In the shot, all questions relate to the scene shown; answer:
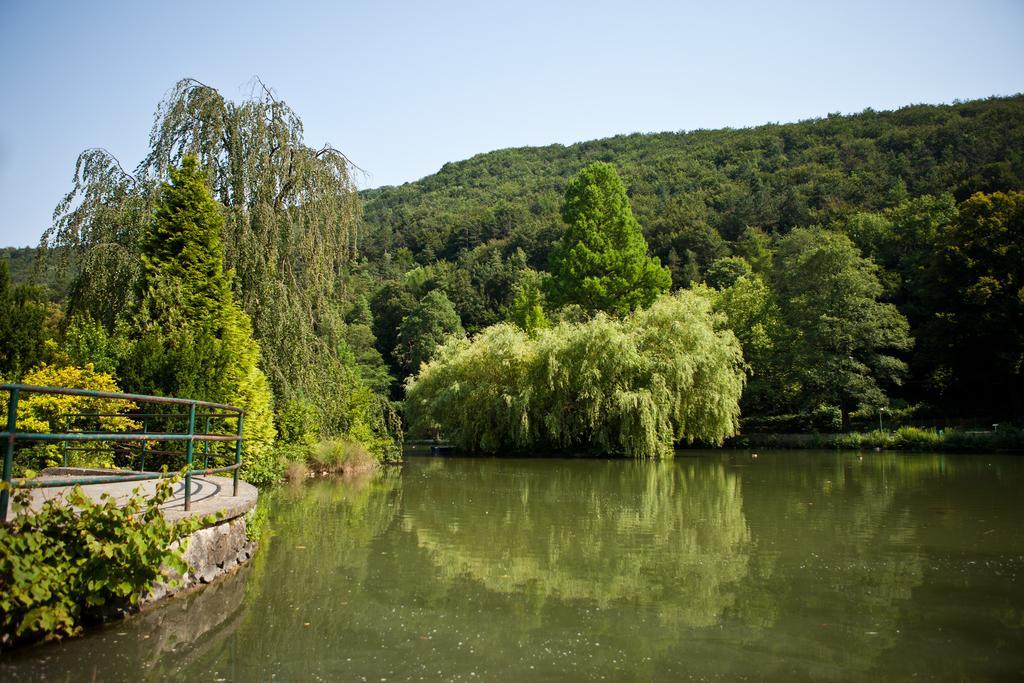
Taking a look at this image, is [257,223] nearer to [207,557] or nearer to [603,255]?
[207,557]

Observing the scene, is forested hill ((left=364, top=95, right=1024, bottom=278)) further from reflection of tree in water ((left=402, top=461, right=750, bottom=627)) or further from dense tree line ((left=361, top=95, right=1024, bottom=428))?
reflection of tree in water ((left=402, top=461, right=750, bottom=627))

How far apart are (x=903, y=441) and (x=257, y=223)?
2560 centimetres

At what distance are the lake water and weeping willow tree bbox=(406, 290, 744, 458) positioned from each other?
1421cm

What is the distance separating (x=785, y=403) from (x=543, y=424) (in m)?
18.3

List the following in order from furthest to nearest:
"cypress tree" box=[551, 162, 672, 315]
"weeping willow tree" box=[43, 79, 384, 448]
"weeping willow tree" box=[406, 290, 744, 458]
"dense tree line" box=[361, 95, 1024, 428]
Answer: "cypress tree" box=[551, 162, 672, 315] < "dense tree line" box=[361, 95, 1024, 428] < "weeping willow tree" box=[406, 290, 744, 458] < "weeping willow tree" box=[43, 79, 384, 448]

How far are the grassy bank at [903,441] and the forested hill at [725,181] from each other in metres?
24.4

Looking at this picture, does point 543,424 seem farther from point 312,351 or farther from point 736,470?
point 312,351

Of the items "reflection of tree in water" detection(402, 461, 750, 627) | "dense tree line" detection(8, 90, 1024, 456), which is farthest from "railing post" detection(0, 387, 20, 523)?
"dense tree line" detection(8, 90, 1024, 456)

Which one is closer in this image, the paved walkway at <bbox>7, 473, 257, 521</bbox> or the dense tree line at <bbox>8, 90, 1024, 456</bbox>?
the paved walkway at <bbox>7, 473, 257, 521</bbox>

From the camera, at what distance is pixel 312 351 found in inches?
645

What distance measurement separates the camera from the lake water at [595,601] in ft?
13.3

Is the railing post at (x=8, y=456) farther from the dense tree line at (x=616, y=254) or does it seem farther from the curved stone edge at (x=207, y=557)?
the dense tree line at (x=616, y=254)

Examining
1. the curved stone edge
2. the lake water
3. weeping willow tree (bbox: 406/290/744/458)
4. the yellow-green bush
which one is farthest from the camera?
weeping willow tree (bbox: 406/290/744/458)

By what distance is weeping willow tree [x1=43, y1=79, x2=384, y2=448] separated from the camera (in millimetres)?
15109
